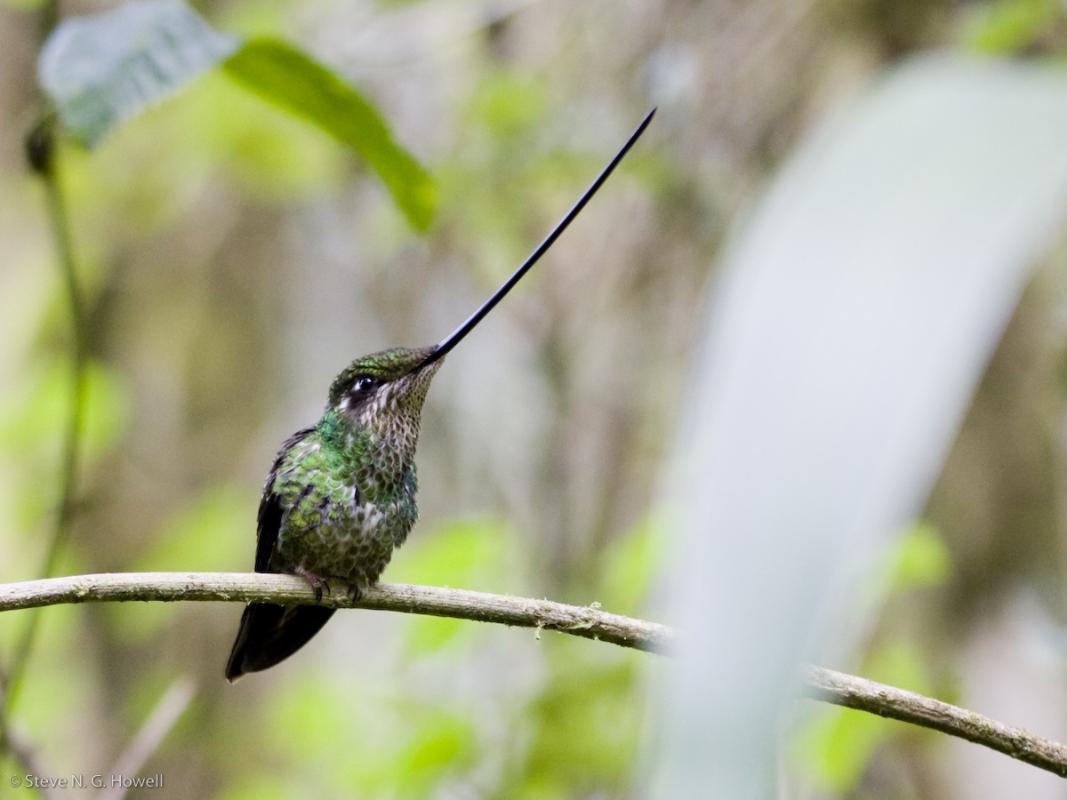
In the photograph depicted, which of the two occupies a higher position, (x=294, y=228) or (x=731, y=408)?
(x=294, y=228)

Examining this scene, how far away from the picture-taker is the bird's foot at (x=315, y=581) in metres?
1.71

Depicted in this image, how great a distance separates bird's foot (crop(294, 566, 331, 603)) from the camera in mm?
1715

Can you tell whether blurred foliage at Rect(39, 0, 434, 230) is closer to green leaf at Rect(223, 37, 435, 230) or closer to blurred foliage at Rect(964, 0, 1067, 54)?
green leaf at Rect(223, 37, 435, 230)

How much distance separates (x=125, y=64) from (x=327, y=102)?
34 centimetres

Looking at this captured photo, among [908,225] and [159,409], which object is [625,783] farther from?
[159,409]

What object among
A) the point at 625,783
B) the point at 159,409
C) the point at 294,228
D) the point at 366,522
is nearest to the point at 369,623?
the point at 159,409

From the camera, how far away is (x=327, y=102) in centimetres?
157

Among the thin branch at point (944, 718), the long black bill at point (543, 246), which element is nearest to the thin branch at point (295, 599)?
the thin branch at point (944, 718)

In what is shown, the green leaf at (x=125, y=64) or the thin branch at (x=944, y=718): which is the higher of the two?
the green leaf at (x=125, y=64)

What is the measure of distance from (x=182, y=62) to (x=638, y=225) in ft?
10.9

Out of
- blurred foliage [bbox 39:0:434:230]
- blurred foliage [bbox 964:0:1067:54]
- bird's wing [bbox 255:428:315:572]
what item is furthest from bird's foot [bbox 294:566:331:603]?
blurred foliage [bbox 964:0:1067:54]

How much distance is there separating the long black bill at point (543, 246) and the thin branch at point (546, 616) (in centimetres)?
37

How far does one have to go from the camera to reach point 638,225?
4.79m

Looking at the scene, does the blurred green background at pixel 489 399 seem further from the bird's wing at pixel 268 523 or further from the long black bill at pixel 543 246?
the long black bill at pixel 543 246
